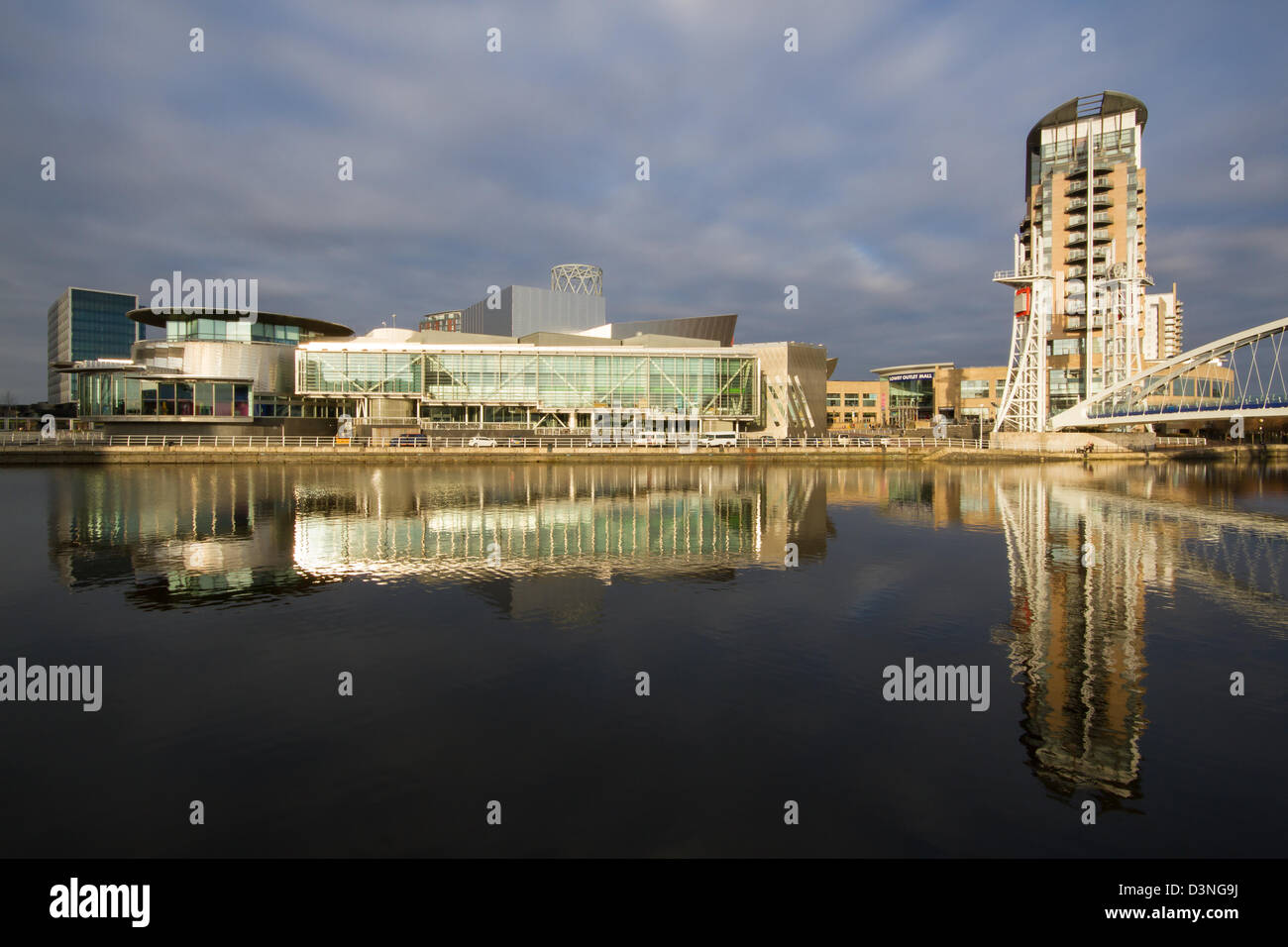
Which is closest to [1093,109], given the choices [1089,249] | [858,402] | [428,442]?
[1089,249]

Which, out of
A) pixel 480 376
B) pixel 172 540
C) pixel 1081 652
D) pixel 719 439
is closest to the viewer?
pixel 1081 652

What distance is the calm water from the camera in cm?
812

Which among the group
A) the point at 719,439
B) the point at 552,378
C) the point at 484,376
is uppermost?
the point at 484,376

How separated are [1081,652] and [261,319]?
92.6 meters

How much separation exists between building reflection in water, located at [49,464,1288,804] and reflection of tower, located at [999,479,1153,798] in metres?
0.05

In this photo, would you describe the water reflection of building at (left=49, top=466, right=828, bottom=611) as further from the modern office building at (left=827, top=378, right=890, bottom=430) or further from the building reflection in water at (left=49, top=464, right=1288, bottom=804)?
the modern office building at (left=827, top=378, right=890, bottom=430)

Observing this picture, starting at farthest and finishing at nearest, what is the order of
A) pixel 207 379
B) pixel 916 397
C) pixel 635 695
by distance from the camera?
pixel 916 397, pixel 207 379, pixel 635 695

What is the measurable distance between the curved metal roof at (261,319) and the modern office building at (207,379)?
11 centimetres

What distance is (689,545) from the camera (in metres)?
25.6

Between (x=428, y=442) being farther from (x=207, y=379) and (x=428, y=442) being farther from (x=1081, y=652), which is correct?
(x=1081, y=652)

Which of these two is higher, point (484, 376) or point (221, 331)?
point (221, 331)

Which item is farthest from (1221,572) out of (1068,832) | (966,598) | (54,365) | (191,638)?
(54,365)

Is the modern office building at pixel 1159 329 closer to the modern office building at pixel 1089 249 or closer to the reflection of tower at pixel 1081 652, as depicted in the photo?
the modern office building at pixel 1089 249

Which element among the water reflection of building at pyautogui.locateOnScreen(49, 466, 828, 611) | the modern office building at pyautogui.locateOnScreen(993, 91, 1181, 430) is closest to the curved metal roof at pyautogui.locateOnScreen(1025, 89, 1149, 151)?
the modern office building at pyautogui.locateOnScreen(993, 91, 1181, 430)
